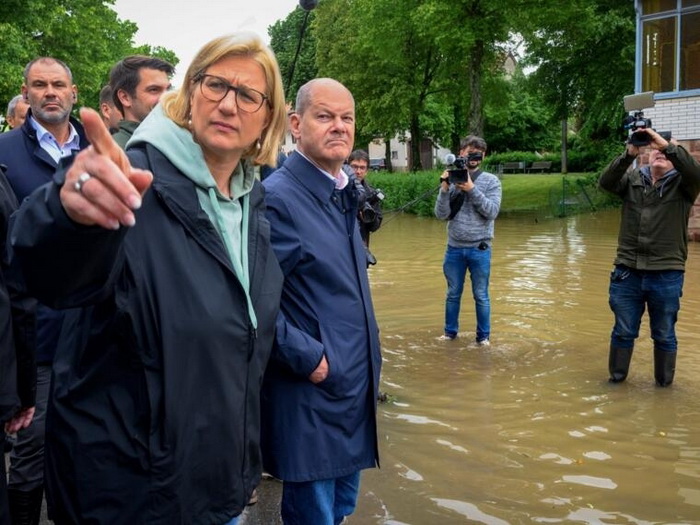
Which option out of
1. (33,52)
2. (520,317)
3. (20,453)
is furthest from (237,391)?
(33,52)

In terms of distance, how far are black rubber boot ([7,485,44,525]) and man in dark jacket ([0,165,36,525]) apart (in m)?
0.62

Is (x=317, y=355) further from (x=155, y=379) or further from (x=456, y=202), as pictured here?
(x=456, y=202)

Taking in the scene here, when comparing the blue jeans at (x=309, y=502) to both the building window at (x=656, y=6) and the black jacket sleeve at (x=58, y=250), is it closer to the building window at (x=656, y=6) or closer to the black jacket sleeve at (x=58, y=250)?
the black jacket sleeve at (x=58, y=250)

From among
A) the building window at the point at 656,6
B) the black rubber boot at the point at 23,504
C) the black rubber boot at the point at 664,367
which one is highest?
the building window at the point at 656,6

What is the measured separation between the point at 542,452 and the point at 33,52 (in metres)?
24.6

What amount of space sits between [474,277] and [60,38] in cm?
2552

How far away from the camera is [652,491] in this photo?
4.58 m

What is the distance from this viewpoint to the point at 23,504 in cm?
337


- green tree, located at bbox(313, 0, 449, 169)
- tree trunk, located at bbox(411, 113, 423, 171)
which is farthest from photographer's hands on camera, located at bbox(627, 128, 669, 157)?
tree trunk, located at bbox(411, 113, 423, 171)

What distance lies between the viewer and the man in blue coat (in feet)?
9.21

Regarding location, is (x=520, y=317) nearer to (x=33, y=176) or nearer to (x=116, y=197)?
(x=33, y=176)

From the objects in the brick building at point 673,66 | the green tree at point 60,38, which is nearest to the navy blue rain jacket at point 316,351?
the brick building at point 673,66

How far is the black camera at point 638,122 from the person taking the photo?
19.9 feet

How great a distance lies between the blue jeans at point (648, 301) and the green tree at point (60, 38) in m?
21.1
